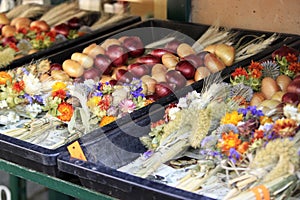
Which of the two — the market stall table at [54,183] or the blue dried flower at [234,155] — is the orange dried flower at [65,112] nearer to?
the market stall table at [54,183]

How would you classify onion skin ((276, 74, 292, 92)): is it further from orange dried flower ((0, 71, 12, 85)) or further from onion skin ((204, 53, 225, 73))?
orange dried flower ((0, 71, 12, 85))

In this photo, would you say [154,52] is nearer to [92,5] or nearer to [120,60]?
[120,60]

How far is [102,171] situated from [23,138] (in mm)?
631

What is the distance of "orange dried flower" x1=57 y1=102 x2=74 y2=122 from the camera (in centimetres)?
277

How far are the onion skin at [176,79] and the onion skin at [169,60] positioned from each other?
0.48 ft

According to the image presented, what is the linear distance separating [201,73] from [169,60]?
226mm

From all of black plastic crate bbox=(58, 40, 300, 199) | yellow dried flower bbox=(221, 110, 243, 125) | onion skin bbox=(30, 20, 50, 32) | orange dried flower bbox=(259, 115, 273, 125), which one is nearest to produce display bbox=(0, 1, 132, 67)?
onion skin bbox=(30, 20, 50, 32)

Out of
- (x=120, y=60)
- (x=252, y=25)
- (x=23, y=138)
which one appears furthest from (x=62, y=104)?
(x=252, y=25)

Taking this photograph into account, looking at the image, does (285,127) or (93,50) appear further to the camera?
(93,50)

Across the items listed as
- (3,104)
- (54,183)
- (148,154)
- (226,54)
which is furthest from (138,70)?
(54,183)

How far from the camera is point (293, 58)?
117 inches

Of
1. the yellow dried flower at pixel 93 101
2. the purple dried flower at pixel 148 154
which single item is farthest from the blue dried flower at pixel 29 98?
the purple dried flower at pixel 148 154

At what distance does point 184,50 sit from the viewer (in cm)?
329

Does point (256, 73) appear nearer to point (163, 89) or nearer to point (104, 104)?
point (163, 89)
